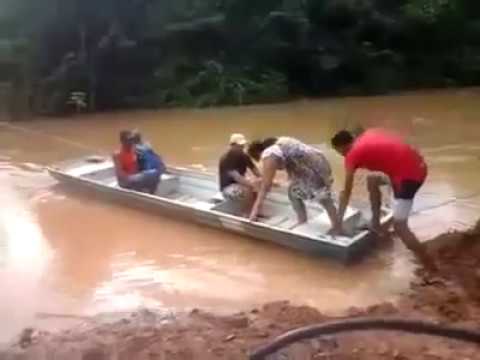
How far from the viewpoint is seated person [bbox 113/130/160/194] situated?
32.2ft

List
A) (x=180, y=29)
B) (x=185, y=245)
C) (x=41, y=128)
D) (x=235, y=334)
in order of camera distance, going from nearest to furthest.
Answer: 1. (x=235, y=334)
2. (x=185, y=245)
3. (x=41, y=128)
4. (x=180, y=29)

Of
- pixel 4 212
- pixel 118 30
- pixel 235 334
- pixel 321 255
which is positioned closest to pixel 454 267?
pixel 321 255

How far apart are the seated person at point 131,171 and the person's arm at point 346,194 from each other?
9.21ft

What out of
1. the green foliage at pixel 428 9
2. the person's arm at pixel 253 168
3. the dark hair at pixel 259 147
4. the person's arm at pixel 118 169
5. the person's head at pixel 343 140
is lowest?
the person's arm at pixel 118 169

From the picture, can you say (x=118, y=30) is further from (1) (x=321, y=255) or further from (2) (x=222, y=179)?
(1) (x=321, y=255)

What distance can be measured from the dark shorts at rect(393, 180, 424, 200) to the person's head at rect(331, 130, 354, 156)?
528 mm

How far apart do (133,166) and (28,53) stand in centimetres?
1086

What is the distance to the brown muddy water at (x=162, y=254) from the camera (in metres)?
7.36

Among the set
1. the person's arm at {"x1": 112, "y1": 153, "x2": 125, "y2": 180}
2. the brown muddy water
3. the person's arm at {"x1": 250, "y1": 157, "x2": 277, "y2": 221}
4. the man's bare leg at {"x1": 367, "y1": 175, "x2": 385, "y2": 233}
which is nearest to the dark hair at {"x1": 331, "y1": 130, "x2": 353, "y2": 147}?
the man's bare leg at {"x1": 367, "y1": 175, "x2": 385, "y2": 233}

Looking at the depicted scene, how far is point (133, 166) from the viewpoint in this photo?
32.4 feet

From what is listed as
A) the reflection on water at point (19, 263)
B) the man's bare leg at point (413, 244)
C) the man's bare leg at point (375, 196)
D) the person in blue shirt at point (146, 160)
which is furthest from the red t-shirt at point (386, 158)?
the person in blue shirt at point (146, 160)

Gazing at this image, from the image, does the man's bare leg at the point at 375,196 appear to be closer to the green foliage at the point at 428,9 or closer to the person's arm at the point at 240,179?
the person's arm at the point at 240,179

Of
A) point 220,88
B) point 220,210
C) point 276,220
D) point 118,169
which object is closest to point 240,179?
point 220,210

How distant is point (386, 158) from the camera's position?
714cm
